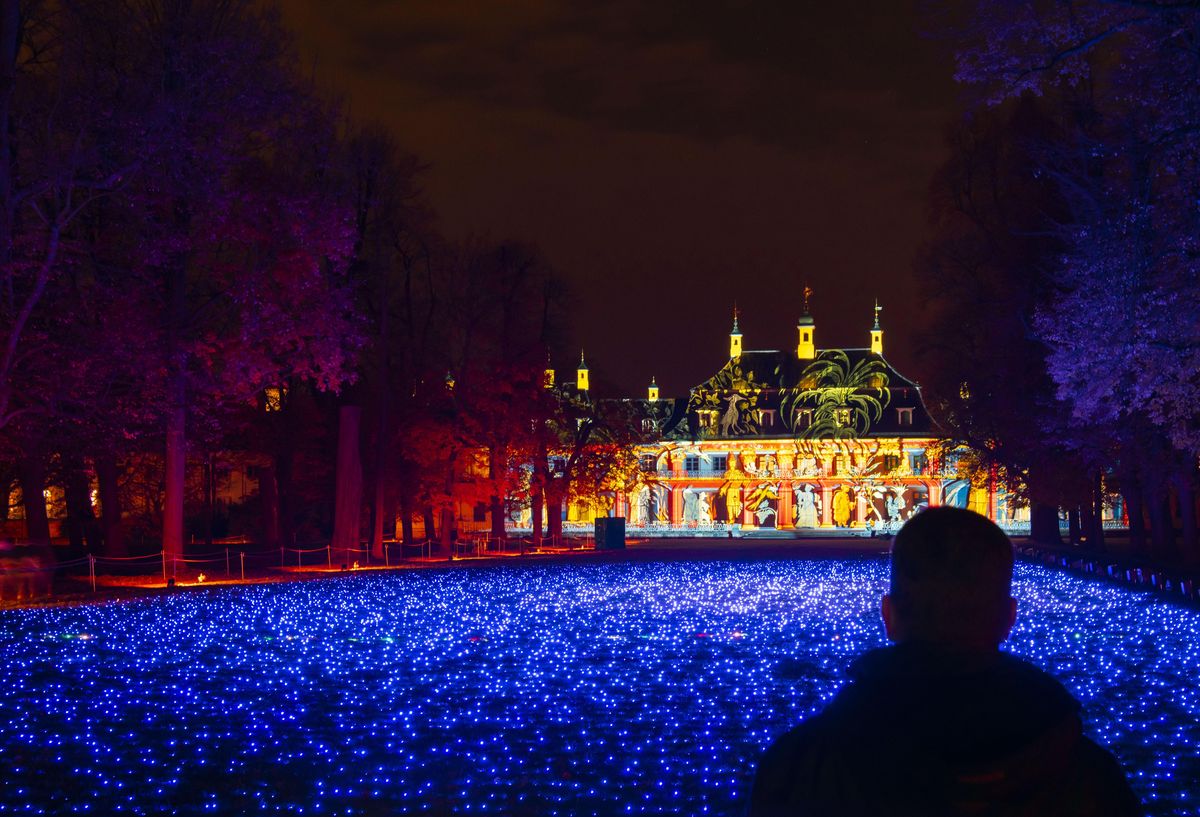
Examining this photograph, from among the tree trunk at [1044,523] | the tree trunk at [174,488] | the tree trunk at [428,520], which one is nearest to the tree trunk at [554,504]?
the tree trunk at [428,520]

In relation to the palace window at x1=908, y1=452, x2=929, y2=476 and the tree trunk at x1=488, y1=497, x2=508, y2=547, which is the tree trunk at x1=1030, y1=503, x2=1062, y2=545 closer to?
the tree trunk at x1=488, y1=497, x2=508, y2=547

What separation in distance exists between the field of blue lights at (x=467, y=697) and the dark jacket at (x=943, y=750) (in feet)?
16.8

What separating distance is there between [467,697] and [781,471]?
76.4 metres

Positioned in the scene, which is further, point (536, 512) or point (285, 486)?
point (536, 512)

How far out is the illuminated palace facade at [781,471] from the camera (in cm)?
8062

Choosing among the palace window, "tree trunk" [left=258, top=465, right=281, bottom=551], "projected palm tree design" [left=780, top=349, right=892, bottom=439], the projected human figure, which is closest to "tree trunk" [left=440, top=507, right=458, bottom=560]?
"tree trunk" [left=258, top=465, right=281, bottom=551]

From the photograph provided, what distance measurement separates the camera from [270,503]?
2040 inches

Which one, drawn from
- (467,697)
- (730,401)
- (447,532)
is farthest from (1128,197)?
(730,401)

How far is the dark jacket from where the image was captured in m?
2.66

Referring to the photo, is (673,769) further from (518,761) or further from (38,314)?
(38,314)

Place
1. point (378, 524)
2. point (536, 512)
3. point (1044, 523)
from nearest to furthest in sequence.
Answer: point (378, 524), point (1044, 523), point (536, 512)

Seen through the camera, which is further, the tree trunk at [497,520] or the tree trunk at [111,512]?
the tree trunk at [497,520]

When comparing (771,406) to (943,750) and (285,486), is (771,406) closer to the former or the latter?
(285,486)

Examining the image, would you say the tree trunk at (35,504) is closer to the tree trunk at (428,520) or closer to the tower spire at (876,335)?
the tree trunk at (428,520)
